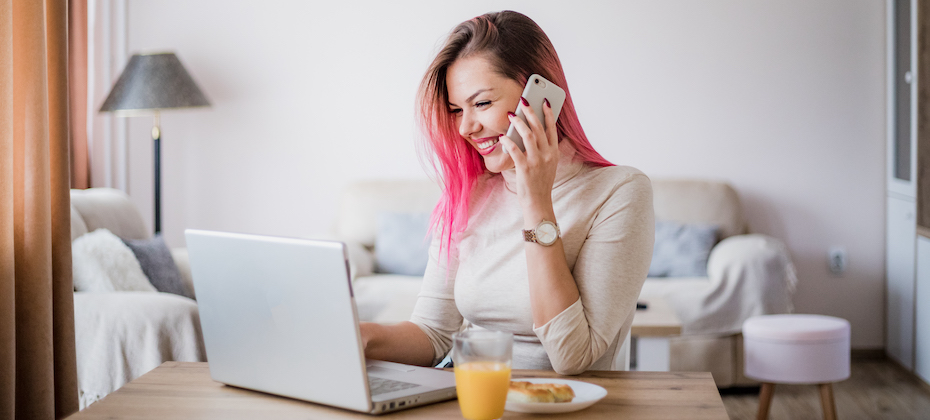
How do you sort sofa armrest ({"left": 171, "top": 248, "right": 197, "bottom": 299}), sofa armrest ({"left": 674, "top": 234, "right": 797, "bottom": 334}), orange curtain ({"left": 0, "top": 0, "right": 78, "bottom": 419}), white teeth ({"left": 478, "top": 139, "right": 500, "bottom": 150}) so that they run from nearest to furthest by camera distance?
white teeth ({"left": 478, "top": 139, "right": 500, "bottom": 150}), orange curtain ({"left": 0, "top": 0, "right": 78, "bottom": 419}), sofa armrest ({"left": 171, "top": 248, "right": 197, "bottom": 299}), sofa armrest ({"left": 674, "top": 234, "right": 797, "bottom": 334})

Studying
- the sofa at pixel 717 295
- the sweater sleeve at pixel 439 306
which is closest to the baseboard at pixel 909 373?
the sofa at pixel 717 295

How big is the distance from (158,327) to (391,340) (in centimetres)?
116

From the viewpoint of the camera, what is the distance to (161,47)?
368cm

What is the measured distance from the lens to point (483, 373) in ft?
2.51

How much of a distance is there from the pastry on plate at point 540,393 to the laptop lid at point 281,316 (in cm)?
16

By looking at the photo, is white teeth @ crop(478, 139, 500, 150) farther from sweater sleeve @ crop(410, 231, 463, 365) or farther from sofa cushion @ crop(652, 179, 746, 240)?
sofa cushion @ crop(652, 179, 746, 240)

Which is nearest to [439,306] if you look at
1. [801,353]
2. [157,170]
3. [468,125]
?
[468,125]

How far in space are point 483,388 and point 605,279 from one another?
1.12 feet

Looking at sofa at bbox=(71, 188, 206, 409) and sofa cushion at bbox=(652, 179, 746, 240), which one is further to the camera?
sofa cushion at bbox=(652, 179, 746, 240)

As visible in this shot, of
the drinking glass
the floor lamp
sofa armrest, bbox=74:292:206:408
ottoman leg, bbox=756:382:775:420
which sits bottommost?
ottoman leg, bbox=756:382:775:420

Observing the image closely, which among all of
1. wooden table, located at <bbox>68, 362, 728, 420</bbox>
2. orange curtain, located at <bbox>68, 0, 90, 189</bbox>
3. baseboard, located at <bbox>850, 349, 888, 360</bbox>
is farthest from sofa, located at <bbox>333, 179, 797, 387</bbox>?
wooden table, located at <bbox>68, 362, 728, 420</bbox>

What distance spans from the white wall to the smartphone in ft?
8.05

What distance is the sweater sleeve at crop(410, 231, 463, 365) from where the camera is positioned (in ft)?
3.99

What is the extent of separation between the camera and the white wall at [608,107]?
11.2 ft
